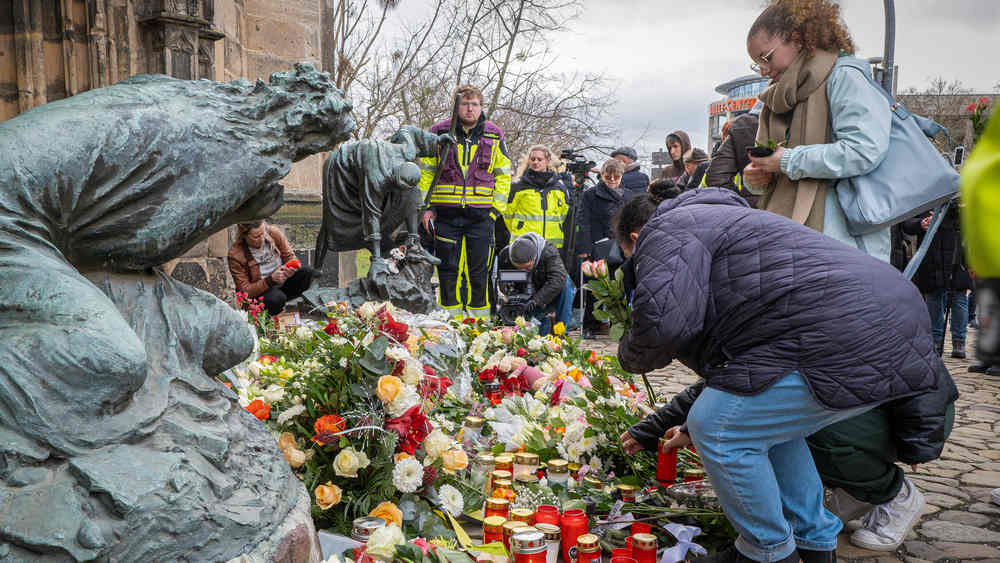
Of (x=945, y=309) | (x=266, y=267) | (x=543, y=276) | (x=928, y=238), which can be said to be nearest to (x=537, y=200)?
(x=543, y=276)

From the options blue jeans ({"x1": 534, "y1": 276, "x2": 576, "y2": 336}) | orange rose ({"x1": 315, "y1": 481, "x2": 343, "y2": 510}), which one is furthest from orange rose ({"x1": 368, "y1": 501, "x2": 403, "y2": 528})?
blue jeans ({"x1": 534, "y1": 276, "x2": 576, "y2": 336})

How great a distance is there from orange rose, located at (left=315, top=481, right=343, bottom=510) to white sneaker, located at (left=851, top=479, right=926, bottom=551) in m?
2.06

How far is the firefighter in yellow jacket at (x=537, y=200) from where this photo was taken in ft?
28.2

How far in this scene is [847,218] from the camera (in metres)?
2.96

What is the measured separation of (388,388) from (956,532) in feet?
8.29

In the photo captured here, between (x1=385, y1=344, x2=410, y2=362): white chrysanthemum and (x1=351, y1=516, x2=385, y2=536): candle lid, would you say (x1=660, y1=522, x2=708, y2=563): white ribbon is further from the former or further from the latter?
(x1=385, y1=344, x2=410, y2=362): white chrysanthemum

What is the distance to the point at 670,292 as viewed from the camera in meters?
2.24

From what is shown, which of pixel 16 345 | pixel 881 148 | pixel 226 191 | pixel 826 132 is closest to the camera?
pixel 16 345

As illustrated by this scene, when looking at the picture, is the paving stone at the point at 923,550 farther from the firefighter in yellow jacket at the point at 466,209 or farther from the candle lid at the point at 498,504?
the firefighter in yellow jacket at the point at 466,209

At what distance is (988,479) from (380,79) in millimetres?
17126

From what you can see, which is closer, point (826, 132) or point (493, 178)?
point (826, 132)

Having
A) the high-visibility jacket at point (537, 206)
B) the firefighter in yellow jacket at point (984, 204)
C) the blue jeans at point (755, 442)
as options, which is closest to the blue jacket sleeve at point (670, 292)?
the blue jeans at point (755, 442)

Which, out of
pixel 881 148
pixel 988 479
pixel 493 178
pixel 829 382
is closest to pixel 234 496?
pixel 829 382

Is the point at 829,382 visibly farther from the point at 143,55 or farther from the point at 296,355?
the point at 143,55
